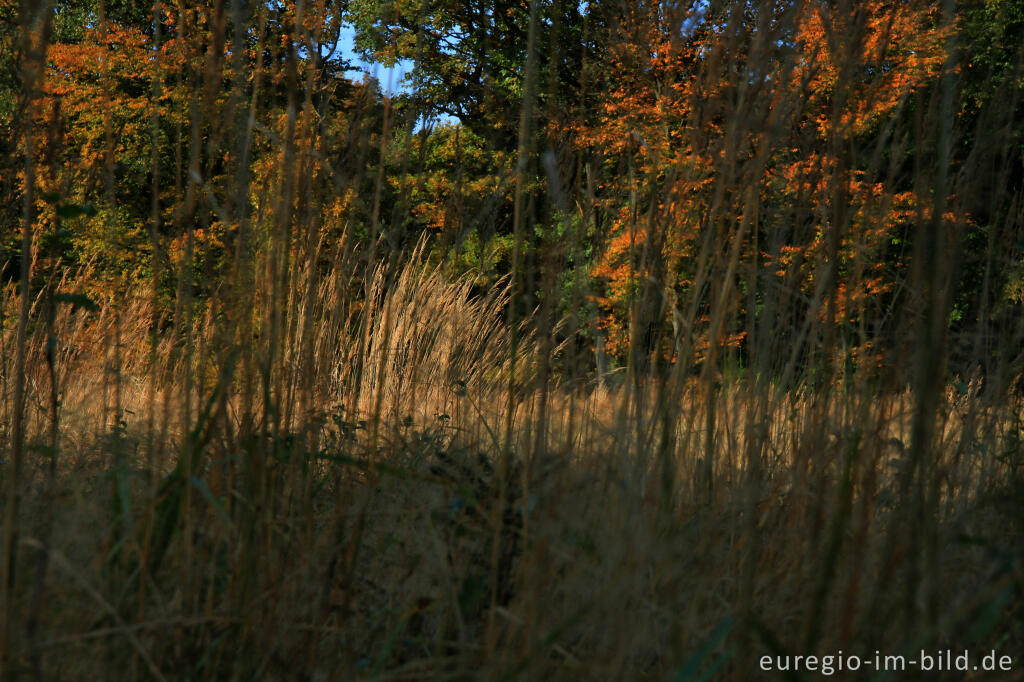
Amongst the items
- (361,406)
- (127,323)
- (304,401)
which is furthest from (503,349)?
(304,401)

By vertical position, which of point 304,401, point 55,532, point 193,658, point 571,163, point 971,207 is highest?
point 571,163

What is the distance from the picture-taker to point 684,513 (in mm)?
1658

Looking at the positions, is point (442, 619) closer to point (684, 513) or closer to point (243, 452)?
point (243, 452)

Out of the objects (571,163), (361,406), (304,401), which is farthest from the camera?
(361,406)

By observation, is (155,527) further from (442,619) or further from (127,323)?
(127,323)

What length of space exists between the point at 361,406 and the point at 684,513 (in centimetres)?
234

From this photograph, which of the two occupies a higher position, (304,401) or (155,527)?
(304,401)

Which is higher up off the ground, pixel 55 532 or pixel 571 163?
pixel 571 163

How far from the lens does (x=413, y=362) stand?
3.98 m

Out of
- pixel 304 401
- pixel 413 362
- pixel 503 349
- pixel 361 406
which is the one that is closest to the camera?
pixel 304 401

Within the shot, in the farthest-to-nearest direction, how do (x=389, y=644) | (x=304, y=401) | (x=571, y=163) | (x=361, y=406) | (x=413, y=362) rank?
(x=413, y=362)
(x=361, y=406)
(x=571, y=163)
(x=304, y=401)
(x=389, y=644)

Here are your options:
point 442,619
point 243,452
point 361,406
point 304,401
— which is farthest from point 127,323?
point 442,619

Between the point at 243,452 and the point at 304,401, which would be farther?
the point at 243,452

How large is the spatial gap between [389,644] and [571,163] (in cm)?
106
